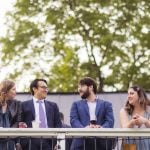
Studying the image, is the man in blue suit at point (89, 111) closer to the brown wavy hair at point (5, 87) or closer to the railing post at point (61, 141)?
the railing post at point (61, 141)

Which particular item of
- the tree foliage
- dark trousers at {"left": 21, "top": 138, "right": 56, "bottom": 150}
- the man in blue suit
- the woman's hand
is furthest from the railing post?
the tree foliage

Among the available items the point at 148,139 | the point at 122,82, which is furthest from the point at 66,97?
the point at 122,82

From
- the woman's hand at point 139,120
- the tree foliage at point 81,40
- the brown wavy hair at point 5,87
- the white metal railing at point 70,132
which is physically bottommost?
the white metal railing at point 70,132

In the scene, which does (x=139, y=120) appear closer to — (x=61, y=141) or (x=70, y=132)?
(x=70, y=132)

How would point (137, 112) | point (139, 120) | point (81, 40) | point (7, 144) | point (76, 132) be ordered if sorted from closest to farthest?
point (76, 132) < point (139, 120) < point (7, 144) < point (137, 112) < point (81, 40)

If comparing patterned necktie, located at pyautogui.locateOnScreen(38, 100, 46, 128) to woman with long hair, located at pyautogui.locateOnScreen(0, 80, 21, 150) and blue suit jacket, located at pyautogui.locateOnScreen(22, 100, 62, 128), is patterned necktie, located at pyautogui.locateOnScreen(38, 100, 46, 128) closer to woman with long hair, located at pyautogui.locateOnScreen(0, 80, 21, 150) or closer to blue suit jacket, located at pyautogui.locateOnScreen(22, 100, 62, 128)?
blue suit jacket, located at pyautogui.locateOnScreen(22, 100, 62, 128)

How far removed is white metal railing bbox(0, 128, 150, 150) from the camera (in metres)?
6.17

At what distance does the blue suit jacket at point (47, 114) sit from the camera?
6.96 metres

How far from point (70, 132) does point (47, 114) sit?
0.84m

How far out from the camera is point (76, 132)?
244 inches

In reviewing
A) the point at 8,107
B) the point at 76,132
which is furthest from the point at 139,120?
the point at 8,107

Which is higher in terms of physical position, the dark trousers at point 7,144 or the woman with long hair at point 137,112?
the woman with long hair at point 137,112

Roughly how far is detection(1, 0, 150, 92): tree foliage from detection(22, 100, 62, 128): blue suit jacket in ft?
56.3

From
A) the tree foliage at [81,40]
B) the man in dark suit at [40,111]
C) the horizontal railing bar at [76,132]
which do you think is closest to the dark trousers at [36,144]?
the horizontal railing bar at [76,132]
